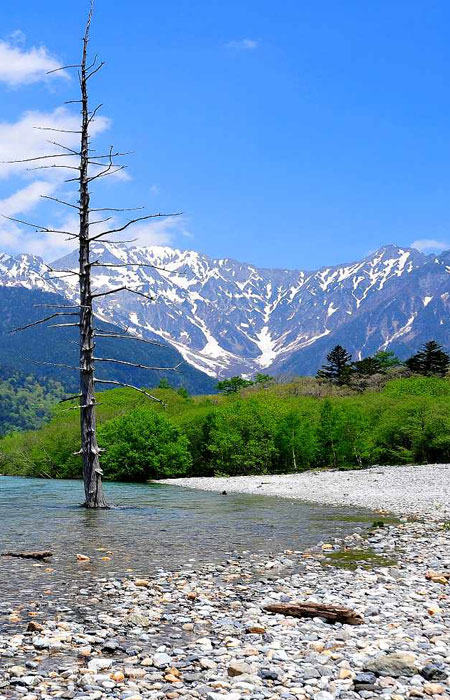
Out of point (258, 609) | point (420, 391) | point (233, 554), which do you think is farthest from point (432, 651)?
point (420, 391)

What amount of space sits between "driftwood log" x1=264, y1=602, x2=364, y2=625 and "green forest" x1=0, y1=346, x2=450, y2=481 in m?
75.6

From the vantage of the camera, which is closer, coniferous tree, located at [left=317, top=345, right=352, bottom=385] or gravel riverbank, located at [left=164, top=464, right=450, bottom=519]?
gravel riverbank, located at [left=164, top=464, right=450, bottom=519]

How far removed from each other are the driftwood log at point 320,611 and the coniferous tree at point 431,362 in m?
154

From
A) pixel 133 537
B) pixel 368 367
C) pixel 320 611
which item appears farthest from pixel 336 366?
pixel 320 611

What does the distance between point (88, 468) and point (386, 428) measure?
73021mm

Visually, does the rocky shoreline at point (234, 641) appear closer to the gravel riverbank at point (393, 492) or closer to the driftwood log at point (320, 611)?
the driftwood log at point (320, 611)

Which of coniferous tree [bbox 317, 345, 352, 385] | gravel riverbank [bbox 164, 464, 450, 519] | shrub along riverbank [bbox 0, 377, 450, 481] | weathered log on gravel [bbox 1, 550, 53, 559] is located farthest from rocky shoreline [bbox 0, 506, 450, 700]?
coniferous tree [bbox 317, 345, 352, 385]

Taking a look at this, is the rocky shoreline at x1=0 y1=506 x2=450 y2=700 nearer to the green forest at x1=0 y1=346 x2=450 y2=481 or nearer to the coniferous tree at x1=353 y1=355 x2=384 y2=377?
the green forest at x1=0 y1=346 x2=450 y2=481

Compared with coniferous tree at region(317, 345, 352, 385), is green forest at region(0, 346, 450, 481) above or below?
below

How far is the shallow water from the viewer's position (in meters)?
14.8

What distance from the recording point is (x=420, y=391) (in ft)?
397

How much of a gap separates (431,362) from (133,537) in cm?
14944

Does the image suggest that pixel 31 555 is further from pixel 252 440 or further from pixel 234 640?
pixel 252 440

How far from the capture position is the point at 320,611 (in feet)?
37.0
